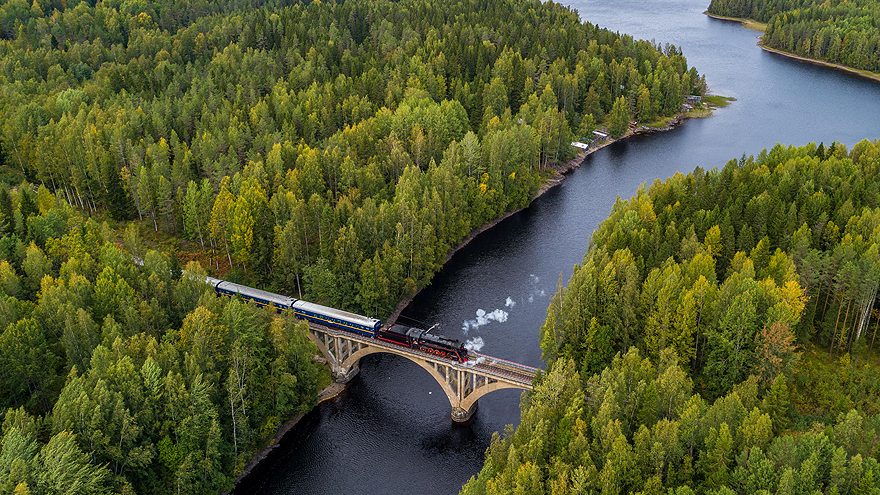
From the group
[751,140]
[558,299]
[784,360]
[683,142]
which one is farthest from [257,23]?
[784,360]

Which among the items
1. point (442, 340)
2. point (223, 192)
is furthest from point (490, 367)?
point (223, 192)

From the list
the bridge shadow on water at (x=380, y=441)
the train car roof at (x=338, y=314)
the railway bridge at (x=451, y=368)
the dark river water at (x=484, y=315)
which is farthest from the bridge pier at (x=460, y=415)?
the train car roof at (x=338, y=314)

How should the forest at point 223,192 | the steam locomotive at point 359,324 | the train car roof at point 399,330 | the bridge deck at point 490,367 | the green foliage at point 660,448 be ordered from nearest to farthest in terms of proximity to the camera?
the green foliage at point 660,448 → the forest at point 223,192 → the bridge deck at point 490,367 → the steam locomotive at point 359,324 → the train car roof at point 399,330

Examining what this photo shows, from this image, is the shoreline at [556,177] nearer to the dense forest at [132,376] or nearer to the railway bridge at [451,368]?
the railway bridge at [451,368]

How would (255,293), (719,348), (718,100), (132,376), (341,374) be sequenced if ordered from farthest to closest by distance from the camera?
(718,100)
(255,293)
(341,374)
(719,348)
(132,376)

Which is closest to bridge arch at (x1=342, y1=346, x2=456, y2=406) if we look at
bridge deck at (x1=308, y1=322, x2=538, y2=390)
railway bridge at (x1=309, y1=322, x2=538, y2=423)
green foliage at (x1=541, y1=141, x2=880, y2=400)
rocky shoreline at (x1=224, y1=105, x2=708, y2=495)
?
railway bridge at (x1=309, y1=322, x2=538, y2=423)

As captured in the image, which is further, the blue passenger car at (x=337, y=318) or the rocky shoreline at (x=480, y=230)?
the blue passenger car at (x=337, y=318)

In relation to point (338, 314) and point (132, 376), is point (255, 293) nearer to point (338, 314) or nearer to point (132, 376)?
point (338, 314)
